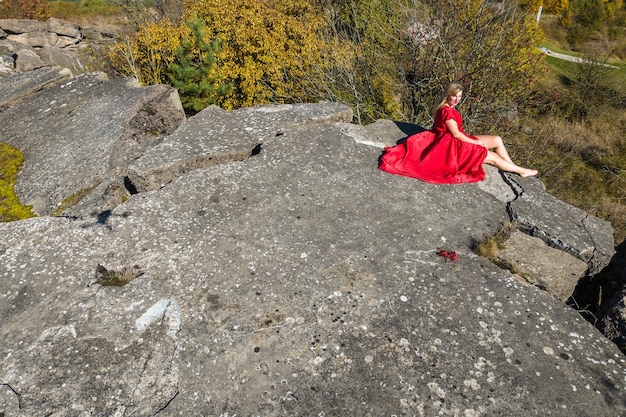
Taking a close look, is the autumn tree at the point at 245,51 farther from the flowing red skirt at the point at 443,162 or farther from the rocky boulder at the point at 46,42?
the flowing red skirt at the point at 443,162

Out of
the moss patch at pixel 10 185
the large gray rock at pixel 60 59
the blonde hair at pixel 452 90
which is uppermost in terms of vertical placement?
the blonde hair at pixel 452 90

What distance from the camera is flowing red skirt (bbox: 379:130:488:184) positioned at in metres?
4.27

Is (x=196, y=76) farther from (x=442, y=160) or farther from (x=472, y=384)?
(x=472, y=384)

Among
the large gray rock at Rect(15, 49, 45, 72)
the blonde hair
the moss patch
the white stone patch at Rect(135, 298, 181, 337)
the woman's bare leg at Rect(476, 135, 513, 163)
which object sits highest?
the blonde hair

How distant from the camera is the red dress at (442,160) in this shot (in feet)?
14.0

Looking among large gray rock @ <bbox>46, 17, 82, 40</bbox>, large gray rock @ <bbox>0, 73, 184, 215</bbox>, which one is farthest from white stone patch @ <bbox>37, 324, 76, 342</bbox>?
large gray rock @ <bbox>46, 17, 82, 40</bbox>

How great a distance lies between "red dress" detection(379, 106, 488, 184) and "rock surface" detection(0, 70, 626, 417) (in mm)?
136

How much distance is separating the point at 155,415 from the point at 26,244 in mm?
2063

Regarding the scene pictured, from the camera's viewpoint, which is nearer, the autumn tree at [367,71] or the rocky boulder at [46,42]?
the autumn tree at [367,71]

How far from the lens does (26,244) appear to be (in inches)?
135

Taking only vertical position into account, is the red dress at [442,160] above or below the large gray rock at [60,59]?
above

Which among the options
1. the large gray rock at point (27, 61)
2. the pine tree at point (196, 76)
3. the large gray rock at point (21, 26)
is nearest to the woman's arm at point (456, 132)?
the pine tree at point (196, 76)

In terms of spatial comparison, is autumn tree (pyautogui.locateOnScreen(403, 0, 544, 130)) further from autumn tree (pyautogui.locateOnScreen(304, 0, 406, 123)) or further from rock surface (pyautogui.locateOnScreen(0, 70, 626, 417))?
rock surface (pyautogui.locateOnScreen(0, 70, 626, 417))

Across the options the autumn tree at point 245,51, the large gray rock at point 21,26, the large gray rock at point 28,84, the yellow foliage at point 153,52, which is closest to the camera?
the large gray rock at point 28,84
